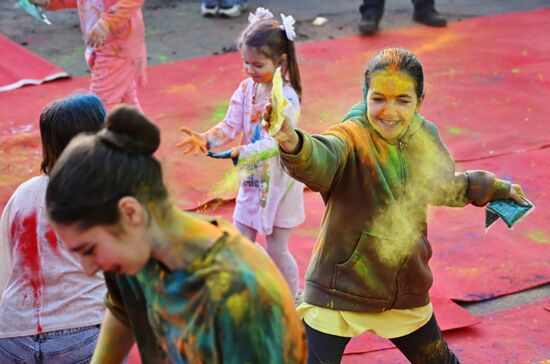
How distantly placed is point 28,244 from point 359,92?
453 centimetres

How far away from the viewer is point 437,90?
7066mm

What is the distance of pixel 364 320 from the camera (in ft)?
10.1

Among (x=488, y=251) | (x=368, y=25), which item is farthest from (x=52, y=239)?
(x=368, y=25)

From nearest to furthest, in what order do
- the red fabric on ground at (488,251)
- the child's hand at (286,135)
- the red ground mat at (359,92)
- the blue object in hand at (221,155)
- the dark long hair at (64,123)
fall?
the child's hand at (286,135) → the dark long hair at (64,123) → the blue object in hand at (221,155) → the red fabric on ground at (488,251) → the red ground mat at (359,92)

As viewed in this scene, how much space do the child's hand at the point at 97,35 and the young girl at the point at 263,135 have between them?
5.11 feet

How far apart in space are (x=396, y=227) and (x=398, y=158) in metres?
0.22

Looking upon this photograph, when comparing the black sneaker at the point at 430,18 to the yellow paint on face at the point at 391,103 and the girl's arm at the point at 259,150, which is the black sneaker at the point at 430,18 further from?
the yellow paint on face at the point at 391,103

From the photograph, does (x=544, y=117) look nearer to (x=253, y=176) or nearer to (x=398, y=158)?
(x=253, y=176)

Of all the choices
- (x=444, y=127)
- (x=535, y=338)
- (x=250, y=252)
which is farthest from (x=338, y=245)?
(x=444, y=127)

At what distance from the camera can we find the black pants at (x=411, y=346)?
10.1 feet

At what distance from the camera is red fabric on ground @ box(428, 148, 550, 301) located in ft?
14.6

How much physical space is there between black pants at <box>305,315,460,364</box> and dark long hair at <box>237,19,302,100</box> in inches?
50.9

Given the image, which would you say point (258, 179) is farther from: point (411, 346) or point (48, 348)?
point (48, 348)

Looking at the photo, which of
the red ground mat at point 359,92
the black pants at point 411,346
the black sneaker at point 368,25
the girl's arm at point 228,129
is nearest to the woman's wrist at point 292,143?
A: the black pants at point 411,346
